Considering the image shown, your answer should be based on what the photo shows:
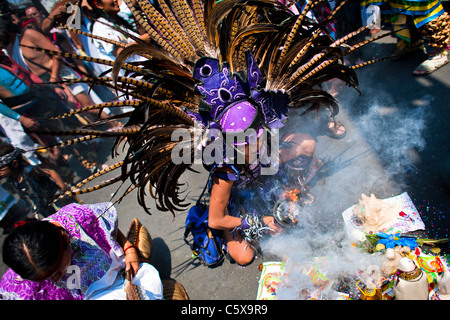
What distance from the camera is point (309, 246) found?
2.71 m

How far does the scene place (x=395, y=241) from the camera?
2.28 m

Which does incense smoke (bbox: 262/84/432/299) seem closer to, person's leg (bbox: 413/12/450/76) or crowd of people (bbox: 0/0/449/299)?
crowd of people (bbox: 0/0/449/299)

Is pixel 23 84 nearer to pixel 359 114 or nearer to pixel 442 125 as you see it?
pixel 359 114

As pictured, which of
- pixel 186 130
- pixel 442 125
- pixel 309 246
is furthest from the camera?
pixel 442 125

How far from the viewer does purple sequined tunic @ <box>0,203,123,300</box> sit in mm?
1972

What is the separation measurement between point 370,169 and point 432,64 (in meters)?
1.65

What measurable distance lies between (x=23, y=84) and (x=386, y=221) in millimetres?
5002

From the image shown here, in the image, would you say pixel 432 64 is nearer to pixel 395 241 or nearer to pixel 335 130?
pixel 335 130

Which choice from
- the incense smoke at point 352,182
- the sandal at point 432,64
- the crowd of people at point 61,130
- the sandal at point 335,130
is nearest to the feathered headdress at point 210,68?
the crowd of people at point 61,130

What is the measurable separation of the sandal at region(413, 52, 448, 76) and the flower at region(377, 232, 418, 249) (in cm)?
230

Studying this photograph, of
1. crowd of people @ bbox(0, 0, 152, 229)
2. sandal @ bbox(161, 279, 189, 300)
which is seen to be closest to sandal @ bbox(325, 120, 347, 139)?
sandal @ bbox(161, 279, 189, 300)

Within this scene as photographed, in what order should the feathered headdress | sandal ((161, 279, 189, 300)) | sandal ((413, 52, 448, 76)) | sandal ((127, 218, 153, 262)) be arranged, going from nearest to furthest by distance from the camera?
the feathered headdress < sandal ((161, 279, 189, 300)) < sandal ((127, 218, 153, 262)) < sandal ((413, 52, 448, 76))

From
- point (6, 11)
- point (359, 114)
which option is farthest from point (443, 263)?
point (6, 11)

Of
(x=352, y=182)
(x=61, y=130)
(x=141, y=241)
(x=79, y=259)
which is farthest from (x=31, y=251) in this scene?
(x=352, y=182)
